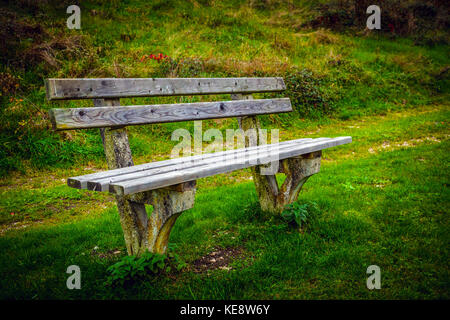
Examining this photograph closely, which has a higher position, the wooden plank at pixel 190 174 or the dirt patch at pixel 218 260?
the wooden plank at pixel 190 174

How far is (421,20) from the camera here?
14.6 m

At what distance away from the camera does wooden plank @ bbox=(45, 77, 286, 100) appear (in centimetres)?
215

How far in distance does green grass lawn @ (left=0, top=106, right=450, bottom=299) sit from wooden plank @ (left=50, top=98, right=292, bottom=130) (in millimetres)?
1015

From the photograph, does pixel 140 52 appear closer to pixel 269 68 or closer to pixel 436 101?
pixel 269 68

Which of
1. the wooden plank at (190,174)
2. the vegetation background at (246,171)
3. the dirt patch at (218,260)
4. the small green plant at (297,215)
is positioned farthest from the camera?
the small green plant at (297,215)

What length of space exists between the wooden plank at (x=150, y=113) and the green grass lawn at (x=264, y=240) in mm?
1015

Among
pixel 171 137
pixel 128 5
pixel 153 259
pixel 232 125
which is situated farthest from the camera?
pixel 128 5

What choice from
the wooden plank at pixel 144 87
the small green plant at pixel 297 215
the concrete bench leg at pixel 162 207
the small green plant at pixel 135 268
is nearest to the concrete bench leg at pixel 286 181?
the small green plant at pixel 297 215

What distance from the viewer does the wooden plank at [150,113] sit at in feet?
6.92

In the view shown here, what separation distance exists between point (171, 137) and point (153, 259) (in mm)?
4504

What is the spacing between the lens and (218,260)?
263 centimetres

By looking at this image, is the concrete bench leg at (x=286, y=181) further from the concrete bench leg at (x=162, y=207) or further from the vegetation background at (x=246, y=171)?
the concrete bench leg at (x=162, y=207)

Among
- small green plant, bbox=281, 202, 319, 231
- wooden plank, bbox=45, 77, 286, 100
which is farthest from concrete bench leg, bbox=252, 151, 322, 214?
wooden plank, bbox=45, 77, 286, 100
